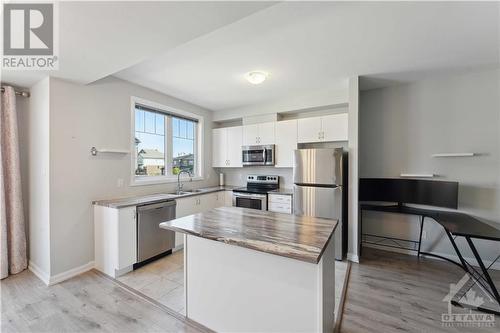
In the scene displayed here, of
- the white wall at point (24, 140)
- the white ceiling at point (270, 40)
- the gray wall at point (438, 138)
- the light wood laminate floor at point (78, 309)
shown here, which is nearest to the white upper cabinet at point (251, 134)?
the white ceiling at point (270, 40)

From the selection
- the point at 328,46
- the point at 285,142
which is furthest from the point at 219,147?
the point at 328,46

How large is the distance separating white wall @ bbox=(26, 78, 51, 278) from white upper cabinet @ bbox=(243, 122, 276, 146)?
3050mm

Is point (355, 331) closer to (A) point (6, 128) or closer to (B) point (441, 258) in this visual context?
(B) point (441, 258)

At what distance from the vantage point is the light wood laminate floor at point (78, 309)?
1777 millimetres

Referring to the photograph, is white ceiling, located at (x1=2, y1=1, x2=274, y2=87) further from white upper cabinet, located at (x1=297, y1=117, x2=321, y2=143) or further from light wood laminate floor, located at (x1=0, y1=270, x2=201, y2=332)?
white upper cabinet, located at (x1=297, y1=117, x2=321, y2=143)

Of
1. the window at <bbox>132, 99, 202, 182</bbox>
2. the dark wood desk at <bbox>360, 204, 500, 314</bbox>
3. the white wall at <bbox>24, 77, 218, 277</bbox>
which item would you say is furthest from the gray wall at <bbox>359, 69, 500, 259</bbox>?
the white wall at <bbox>24, 77, 218, 277</bbox>

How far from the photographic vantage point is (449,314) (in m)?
1.95

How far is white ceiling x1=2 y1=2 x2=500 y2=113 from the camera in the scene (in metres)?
1.51

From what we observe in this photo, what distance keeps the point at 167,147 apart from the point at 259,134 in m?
1.81

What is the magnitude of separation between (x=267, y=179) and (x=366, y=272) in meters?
2.33

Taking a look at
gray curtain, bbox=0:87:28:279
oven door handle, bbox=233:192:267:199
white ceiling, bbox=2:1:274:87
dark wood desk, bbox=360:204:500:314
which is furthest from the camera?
oven door handle, bbox=233:192:267:199

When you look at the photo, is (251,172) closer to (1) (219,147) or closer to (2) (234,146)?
Result: (2) (234,146)

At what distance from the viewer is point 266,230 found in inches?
60.4

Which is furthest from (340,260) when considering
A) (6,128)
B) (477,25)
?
(6,128)
